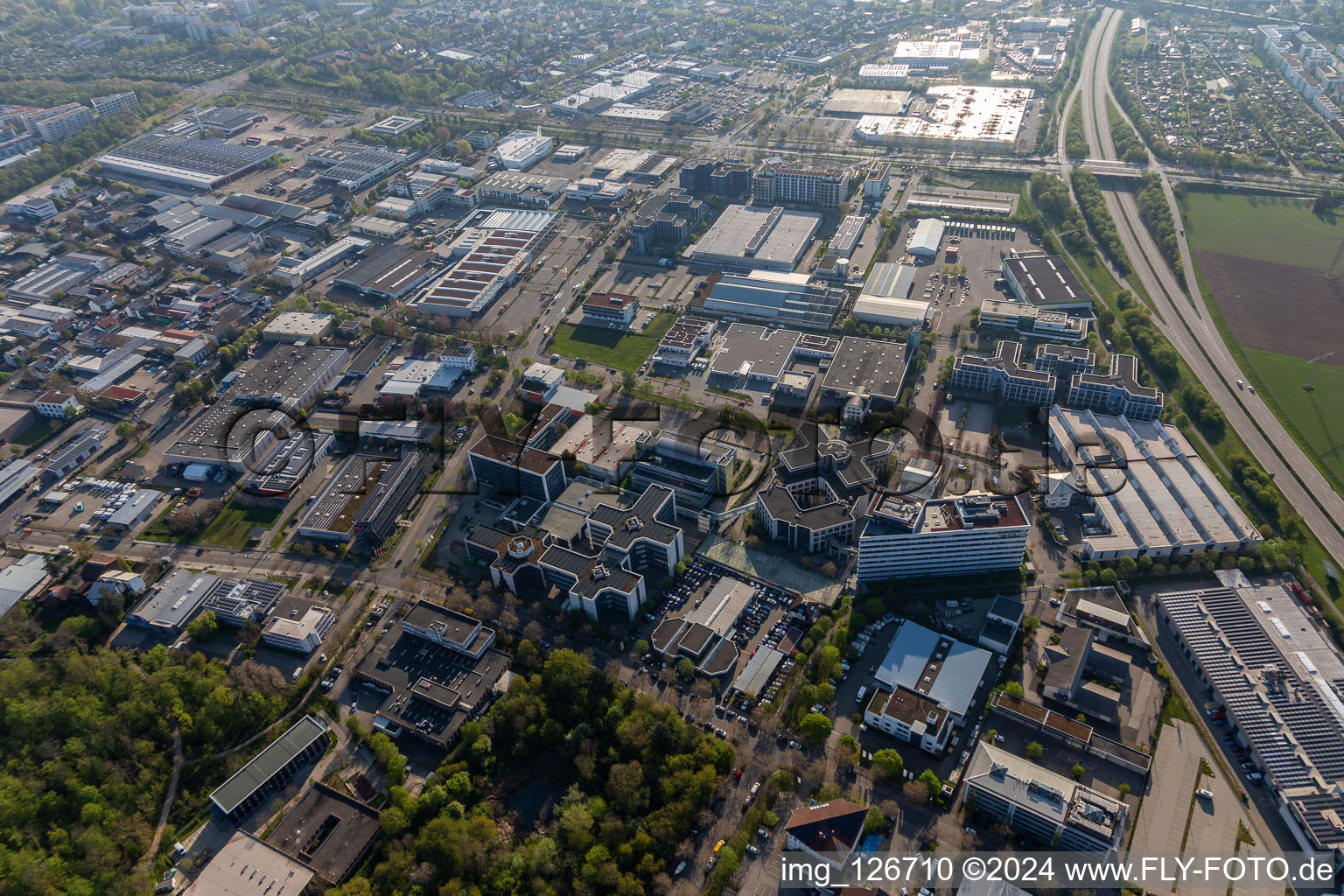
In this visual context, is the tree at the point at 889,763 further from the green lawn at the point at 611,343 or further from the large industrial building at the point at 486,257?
the large industrial building at the point at 486,257

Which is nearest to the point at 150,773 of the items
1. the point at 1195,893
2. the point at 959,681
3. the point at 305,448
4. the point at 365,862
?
the point at 365,862

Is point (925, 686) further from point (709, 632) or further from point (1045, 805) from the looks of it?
point (709, 632)

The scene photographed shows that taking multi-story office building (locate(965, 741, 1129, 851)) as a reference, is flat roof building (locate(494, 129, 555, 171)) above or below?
above

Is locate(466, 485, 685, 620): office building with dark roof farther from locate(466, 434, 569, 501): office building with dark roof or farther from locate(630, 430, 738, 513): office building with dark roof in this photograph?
locate(630, 430, 738, 513): office building with dark roof

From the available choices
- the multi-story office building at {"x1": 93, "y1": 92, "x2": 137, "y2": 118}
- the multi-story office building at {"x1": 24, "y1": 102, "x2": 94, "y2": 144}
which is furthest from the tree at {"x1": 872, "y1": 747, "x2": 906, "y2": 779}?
the multi-story office building at {"x1": 93, "y1": 92, "x2": 137, "y2": 118}

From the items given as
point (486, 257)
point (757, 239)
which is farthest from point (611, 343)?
point (757, 239)
